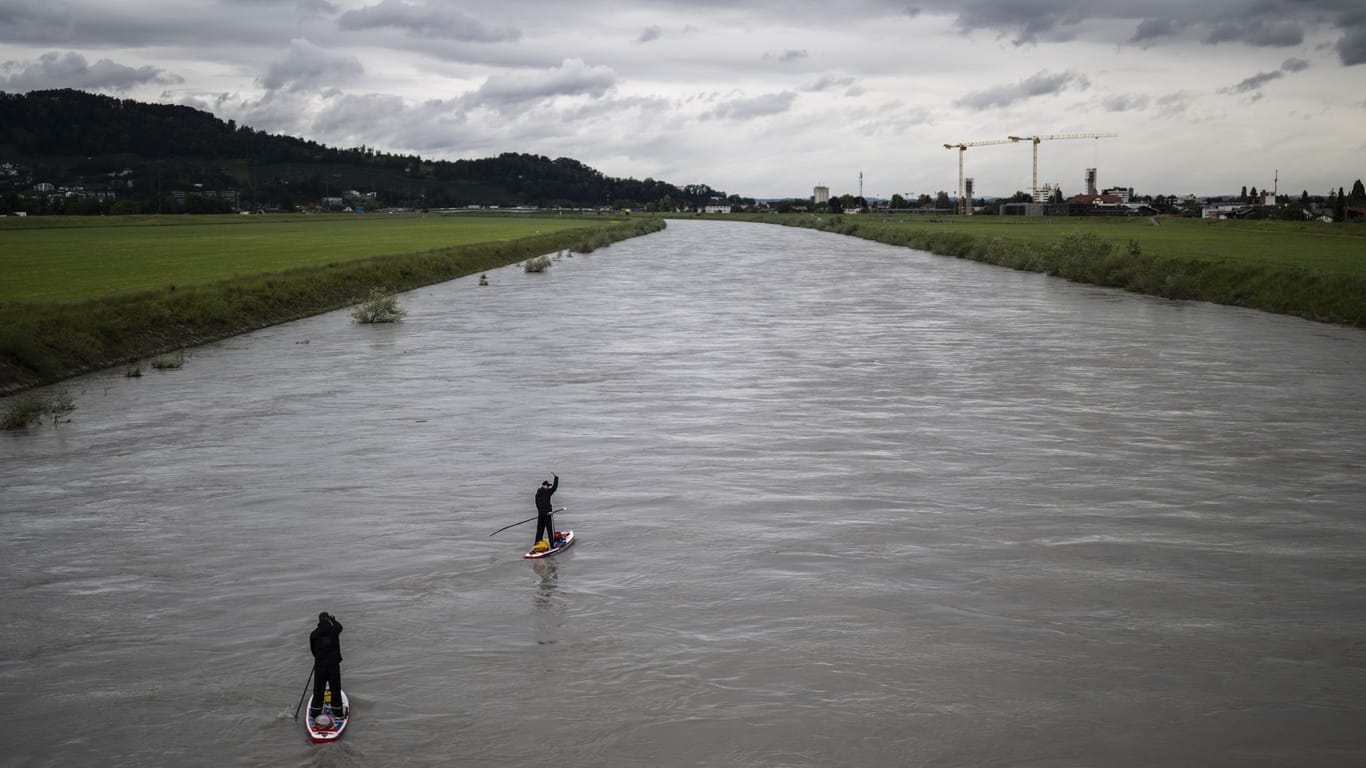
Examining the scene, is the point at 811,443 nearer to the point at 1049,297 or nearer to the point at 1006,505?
the point at 1006,505

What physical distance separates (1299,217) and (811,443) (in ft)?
442

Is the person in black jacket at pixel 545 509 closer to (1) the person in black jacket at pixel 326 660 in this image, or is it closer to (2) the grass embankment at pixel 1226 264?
(1) the person in black jacket at pixel 326 660

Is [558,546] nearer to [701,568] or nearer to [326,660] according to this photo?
[701,568]

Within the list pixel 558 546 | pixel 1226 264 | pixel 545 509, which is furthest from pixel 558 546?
pixel 1226 264

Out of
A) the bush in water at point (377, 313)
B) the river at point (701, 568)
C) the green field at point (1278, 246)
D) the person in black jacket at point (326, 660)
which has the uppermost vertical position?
the green field at point (1278, 246)

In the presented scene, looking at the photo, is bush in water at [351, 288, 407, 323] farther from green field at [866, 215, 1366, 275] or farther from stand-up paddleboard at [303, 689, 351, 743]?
green field at [866, 215, 1366, 275]

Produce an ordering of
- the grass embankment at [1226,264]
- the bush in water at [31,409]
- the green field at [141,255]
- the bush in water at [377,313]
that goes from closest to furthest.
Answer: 1. the bush in water at [31,409]
2. the bush in water at [377,313]
3. the grass embankment at [1226,264]
4. the green field at [141,255]

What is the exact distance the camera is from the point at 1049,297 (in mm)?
56438

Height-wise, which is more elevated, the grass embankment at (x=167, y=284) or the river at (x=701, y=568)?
the grass embankment at (x=167, y=284)

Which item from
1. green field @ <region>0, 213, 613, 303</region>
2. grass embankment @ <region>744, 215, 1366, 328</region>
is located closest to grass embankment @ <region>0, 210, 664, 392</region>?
green field @ <region>0, 213, 613, 303</region>

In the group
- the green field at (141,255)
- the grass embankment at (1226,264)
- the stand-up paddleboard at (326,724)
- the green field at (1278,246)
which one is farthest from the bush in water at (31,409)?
the green field at (1278,246)

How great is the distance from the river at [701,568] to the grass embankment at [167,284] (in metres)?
1.84

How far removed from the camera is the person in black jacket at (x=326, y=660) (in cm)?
1013

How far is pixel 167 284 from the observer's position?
48.3 m
